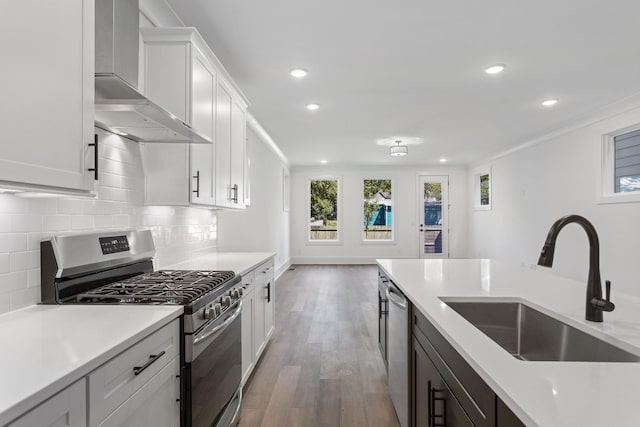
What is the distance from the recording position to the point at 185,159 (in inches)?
89.9

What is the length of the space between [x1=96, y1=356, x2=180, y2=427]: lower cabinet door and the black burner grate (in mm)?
251

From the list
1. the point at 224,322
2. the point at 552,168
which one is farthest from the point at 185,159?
the point at 552,168

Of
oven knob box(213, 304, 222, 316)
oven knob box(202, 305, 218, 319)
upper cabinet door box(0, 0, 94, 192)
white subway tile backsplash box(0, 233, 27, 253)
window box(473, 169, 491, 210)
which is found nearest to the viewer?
upper cabinet door box(0, 0, 94, 192)

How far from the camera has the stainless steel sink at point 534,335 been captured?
3.76 ft

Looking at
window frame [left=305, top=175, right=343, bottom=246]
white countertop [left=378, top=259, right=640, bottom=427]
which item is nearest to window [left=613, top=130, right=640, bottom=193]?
white countertop [left=378, top=259, right=640, bottom=427]

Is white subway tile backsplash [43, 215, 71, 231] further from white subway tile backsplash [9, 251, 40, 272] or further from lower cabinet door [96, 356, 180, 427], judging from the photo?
lower cabinet door [96, 356, 180, 427]

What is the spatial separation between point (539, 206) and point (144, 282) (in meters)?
6.34

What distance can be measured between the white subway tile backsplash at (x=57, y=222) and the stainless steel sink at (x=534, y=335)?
1.75m

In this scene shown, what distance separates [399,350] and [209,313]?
1088 mm

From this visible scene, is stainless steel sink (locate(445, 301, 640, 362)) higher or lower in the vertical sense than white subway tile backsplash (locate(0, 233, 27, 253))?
lower

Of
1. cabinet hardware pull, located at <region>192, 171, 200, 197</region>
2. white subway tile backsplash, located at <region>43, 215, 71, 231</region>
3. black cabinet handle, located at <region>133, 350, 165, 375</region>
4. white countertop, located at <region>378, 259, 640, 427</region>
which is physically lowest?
black cabinet handle, located at <region>133, 350, 165, 375</region>

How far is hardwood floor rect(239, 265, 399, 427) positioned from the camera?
7.73ft

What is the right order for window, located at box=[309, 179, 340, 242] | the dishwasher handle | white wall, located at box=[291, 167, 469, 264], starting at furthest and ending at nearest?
window, located at box=[309, 179, 340, 242]
white wall, located at box=[291, 167, 469, 264]
the dishwasher handle

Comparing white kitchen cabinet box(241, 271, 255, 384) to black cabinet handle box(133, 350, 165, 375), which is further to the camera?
white kitchen cabinet box(241, 271, 255, 384)
